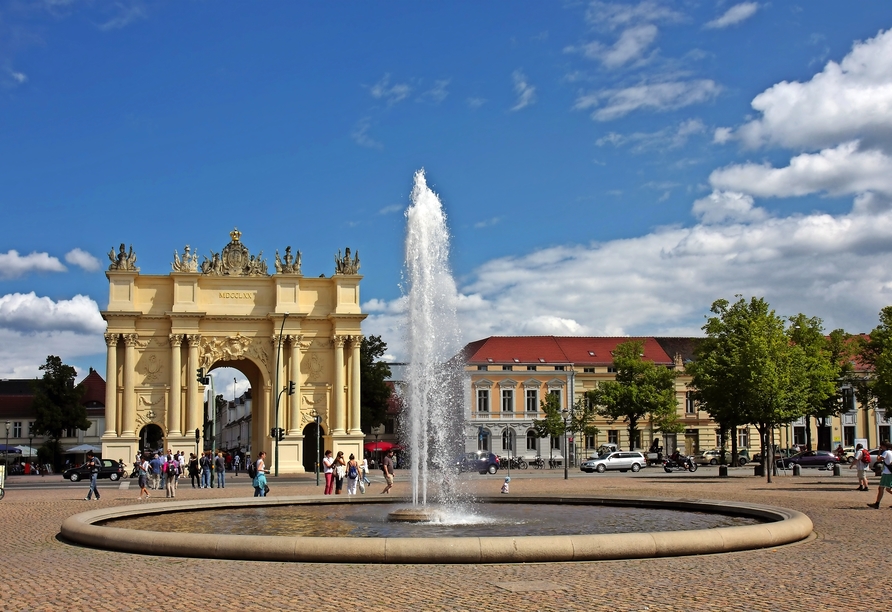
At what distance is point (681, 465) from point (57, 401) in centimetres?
5945

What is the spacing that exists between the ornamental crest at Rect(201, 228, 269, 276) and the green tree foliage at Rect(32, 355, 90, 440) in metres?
34.6

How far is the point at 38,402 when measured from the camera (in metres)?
88.8

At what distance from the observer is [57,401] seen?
90.2 meters

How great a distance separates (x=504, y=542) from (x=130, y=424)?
52840mm

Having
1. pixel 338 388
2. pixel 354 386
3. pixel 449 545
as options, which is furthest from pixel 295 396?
pixel 449 545

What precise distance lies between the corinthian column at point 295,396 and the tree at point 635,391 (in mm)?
27539

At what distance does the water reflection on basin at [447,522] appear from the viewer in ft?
58.0

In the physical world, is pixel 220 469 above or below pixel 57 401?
below

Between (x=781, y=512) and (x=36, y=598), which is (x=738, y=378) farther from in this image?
(x=36, y=598)

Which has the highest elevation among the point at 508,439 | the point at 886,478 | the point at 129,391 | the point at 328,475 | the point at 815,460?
the point at 129,391

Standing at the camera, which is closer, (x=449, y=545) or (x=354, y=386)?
(x=449, y=545)

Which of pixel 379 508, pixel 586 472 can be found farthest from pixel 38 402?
pixel 379 508

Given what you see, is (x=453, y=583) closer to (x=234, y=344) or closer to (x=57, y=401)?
(x=234, y=344)

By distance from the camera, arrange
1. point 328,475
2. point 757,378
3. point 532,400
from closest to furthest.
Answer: point 328,475, point 757,378, point 532,400
